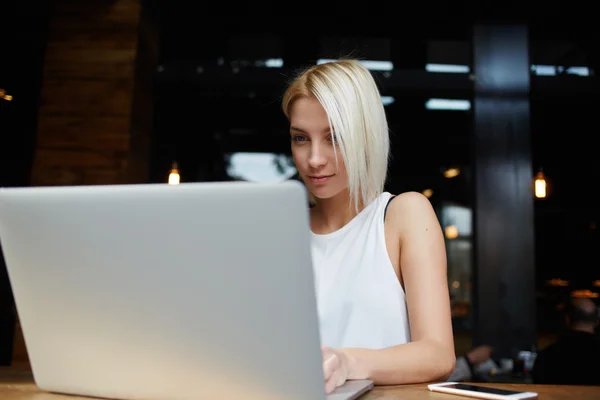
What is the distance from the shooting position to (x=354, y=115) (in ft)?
4.41

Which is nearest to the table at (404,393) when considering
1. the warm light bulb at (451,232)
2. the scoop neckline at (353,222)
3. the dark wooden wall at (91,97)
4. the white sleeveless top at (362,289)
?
the white sleeveless top at (362,289)

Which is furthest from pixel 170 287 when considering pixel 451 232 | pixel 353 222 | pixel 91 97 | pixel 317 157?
pixel 451 232

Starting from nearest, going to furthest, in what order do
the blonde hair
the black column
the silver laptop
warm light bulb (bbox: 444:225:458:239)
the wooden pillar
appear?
the silver laptop < the blonde hair < the wooden pillar < the black column < warm light bulb (bbox: 444:225:458:239)

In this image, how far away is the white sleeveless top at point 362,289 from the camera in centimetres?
133

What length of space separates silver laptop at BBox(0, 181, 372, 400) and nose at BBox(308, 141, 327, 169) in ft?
2.29

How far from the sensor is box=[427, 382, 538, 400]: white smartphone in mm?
820

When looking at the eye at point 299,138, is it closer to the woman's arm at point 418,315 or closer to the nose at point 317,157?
the nose at point 317,157

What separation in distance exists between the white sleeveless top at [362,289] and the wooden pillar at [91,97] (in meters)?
3.01

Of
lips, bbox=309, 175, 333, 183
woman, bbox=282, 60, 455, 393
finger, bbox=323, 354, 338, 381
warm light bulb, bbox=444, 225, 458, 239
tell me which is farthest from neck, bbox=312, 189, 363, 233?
warm light bulb, bbox=444, 225, 458, 239

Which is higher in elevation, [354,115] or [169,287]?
[354,115]

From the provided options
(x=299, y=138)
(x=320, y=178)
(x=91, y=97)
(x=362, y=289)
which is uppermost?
(x=91, y=97)

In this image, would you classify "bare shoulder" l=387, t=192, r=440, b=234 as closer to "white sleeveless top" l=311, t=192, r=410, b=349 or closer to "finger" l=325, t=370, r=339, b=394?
"white sleeveless top" l=311, t=192, r=410, b=349

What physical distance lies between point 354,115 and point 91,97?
3422 millimetres

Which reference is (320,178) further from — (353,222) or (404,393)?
(404,393)
